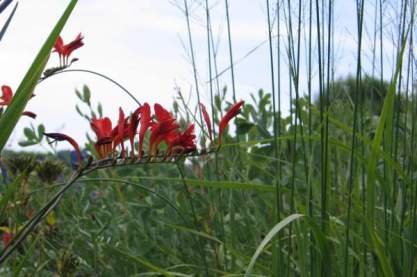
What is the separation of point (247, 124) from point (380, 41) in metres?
0.42

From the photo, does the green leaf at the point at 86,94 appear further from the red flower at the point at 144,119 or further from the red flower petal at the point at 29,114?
the red flower at the point at 144,119

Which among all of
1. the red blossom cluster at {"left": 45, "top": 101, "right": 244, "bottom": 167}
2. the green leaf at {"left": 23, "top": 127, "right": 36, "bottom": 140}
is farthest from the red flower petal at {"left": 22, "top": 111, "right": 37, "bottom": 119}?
the green leaf at {"left": 23, "top": 127, "right": 36, "bottom": 140}

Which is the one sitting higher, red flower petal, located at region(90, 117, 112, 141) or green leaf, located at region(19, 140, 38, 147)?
green leaf, located at region(19, 140, 38, 147)

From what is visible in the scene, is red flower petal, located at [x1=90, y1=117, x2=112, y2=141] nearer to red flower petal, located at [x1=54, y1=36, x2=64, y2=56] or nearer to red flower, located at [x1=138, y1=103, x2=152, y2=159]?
red flower, located at [x1=138, y1=103, x2=152, y2=159]

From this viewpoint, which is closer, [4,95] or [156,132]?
[156,132]

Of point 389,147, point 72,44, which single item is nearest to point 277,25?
point 389,147

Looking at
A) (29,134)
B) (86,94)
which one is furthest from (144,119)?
(29,134)

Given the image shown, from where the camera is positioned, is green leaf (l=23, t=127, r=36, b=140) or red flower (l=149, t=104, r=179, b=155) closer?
red flower (l=149, t=104, r=179, b=155)

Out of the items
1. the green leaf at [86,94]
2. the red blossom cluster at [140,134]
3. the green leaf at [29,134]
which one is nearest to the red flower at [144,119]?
the red blossom cluster at [140,134]

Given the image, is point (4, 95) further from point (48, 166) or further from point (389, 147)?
point (389, 147)

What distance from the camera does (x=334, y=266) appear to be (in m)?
1.29

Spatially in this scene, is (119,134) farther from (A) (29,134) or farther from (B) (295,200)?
(A) (29,134)

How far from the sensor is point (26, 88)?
84cm

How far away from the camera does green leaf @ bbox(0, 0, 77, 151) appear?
0.83 m
